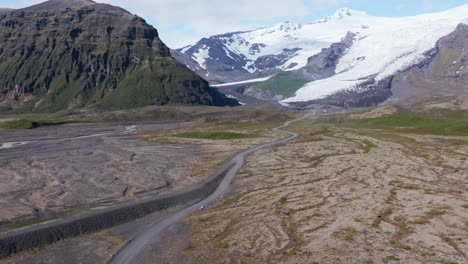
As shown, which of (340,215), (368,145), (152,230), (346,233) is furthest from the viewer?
(368,145)

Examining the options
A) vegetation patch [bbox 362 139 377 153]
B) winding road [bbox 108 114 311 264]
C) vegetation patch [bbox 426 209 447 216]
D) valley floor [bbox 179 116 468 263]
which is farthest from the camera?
vegetation patch [bbox 362 139 377 153]

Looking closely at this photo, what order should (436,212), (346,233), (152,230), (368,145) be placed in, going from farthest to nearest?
(368,145)
(152,230)
(436,212)
(346,233)

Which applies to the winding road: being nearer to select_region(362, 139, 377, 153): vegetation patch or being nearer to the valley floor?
the valley floor

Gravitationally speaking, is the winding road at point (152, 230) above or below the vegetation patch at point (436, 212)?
above

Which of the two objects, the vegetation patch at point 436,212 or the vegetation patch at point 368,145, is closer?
the vegetation patch at point 436,212

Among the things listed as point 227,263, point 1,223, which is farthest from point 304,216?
point 1,223

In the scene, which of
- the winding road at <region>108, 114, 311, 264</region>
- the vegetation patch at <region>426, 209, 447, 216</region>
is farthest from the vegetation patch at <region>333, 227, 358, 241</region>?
the winding road at <region>108, 114, 311, 264</region>

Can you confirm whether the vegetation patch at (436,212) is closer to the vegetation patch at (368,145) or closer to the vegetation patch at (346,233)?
the vegetation patch at (346,233)

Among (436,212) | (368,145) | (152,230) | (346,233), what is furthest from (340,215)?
(368,145)

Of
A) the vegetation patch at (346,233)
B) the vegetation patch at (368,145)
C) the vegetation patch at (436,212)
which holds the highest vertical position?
the vegetation patch at (346,233)

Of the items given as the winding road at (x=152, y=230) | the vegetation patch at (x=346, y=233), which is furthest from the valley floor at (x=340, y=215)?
the winding road at (x=152, y=230)

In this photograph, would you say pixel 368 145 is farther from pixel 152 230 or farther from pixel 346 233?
pixel 152 230

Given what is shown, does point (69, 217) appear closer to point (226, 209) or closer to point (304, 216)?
point (226, 209)
